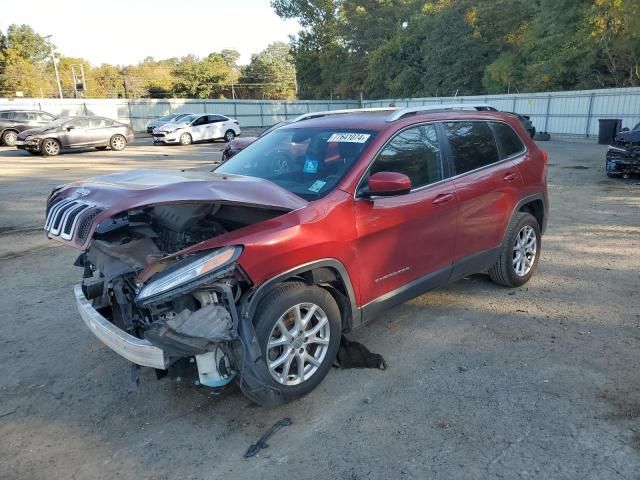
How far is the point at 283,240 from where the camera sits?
299cm

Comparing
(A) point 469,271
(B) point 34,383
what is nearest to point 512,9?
(A) point 469,271

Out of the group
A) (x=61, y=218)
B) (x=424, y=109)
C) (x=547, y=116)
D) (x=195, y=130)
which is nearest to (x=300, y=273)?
(x=61, y=218)

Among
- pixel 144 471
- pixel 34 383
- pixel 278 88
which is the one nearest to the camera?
pixel 144 471

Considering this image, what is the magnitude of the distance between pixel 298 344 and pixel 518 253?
2.93 m

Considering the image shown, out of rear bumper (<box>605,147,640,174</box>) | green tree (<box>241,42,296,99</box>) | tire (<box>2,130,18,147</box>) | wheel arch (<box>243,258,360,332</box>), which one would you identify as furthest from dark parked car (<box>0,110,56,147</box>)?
green tree (<box>241,42,296,99</box>)

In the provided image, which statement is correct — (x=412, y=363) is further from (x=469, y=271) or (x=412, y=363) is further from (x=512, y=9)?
(x=512, y=9)

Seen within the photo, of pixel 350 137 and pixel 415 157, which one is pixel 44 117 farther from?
pixel 415 157

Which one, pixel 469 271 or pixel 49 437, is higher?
pixel 469 271

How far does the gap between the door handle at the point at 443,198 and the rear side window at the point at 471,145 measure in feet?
0.97

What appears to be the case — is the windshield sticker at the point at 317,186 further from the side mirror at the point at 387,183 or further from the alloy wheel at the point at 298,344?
the alloy wheel at the point at 298,344

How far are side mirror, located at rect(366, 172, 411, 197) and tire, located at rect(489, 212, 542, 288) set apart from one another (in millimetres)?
1911

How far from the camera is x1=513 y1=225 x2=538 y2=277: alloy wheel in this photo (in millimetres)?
5008

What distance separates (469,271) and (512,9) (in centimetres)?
4085

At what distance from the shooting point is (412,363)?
3.68m
